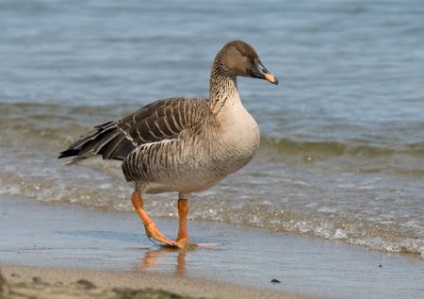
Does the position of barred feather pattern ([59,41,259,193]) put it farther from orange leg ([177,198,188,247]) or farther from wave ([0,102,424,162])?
wave ([0,102,424,162])

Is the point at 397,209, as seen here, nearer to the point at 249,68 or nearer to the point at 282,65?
the point at 249,68

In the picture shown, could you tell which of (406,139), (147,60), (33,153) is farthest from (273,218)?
(147,60)

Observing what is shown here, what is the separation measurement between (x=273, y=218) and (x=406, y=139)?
3.50 meters

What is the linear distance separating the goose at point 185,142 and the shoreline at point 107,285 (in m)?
1.45

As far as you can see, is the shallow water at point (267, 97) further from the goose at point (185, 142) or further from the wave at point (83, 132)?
the goose at point (185, 142)

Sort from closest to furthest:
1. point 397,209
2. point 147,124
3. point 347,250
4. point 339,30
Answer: point 347,250 → point 147,124 → point 397,209 → point 339,30

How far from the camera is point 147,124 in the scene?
9586 millimetres

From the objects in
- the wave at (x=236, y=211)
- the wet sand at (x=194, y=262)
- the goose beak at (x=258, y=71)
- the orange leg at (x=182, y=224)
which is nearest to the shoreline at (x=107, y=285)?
the wet sand at (x=194, y=262)

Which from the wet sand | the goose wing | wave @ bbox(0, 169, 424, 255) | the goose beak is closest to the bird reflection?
the wet sand

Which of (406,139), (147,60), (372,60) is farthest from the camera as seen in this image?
(147,60)

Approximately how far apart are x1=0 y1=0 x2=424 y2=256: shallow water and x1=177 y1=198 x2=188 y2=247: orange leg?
0.69 m

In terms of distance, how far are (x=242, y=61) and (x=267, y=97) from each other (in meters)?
6.59

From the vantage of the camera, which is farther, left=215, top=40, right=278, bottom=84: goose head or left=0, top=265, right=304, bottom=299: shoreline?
left=215, top=40, right=278, bottom=84: goose head

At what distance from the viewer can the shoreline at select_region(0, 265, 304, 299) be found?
627 centimetres
